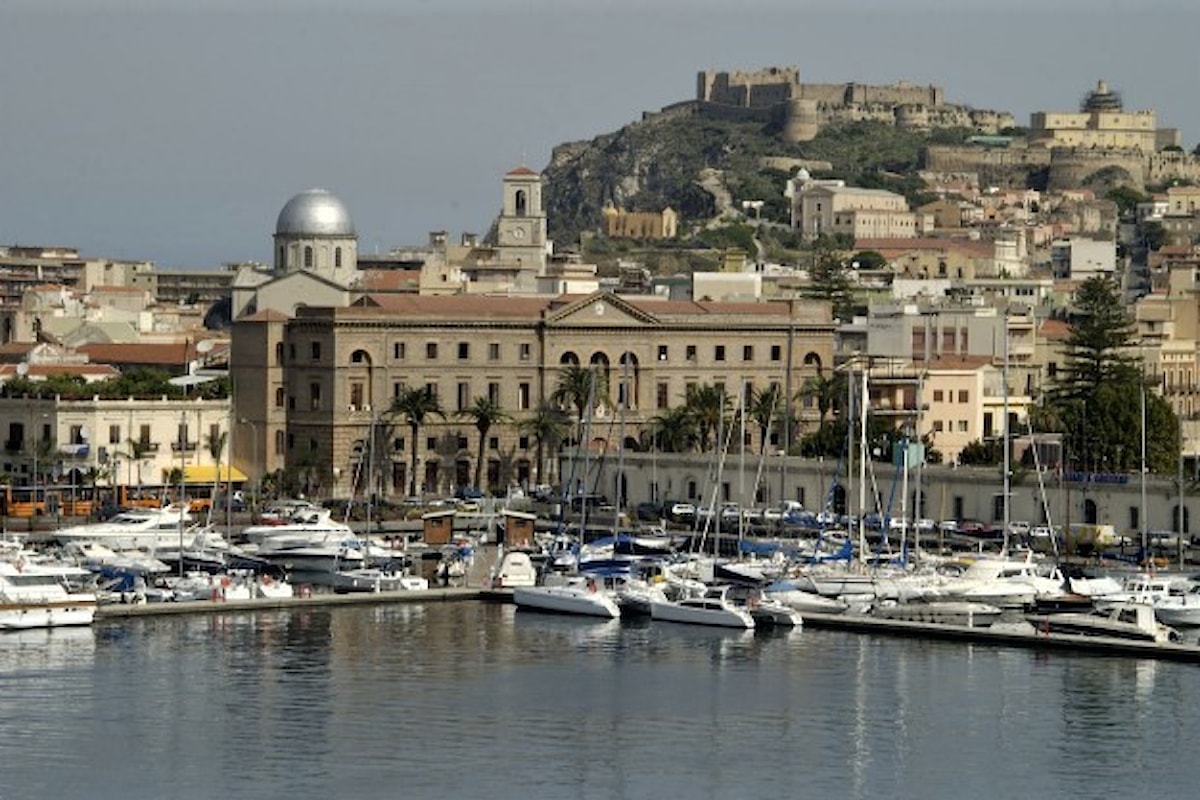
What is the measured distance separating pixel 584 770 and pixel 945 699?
9.83 meters

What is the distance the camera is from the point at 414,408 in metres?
99.3

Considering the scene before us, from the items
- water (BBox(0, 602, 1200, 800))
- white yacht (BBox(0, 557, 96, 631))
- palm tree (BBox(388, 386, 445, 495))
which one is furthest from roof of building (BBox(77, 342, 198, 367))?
white yacht (BBox(0, 557, 96, 631))

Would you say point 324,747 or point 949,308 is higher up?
point 949,308

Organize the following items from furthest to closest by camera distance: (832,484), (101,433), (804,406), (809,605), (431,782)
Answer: (804,406)
(101,433)
(832,484)
(809,605)
(431,782)

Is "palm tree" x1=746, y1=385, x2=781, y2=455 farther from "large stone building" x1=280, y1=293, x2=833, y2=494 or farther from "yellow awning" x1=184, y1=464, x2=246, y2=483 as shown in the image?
"yellow awning" x1=184, y1=464, x2=246, y2=483

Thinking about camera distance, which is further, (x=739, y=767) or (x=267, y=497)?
(x=267, y=497)

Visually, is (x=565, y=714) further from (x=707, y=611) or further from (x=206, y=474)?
(x=206, y=474)

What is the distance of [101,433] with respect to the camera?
96688mm

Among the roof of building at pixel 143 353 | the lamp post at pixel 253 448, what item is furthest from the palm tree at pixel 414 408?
the roof of building at pixel 143 353

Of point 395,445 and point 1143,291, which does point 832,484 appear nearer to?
point 395,445

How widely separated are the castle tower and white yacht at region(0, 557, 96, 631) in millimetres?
73537

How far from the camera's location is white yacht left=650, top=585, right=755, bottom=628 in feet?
234

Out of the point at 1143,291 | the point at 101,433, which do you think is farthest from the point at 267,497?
the point at 1143,291

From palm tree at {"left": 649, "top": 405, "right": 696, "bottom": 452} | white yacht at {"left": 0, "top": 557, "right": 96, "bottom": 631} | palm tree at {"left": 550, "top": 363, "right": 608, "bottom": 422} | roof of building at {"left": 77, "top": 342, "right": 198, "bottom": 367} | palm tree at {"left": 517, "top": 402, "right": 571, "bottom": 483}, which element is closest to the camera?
white yacht at {"left": 0, "top": 557, "right": 96, "bottom": 631}
